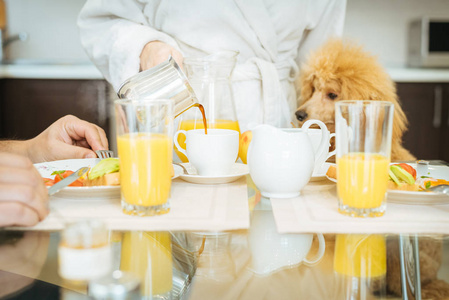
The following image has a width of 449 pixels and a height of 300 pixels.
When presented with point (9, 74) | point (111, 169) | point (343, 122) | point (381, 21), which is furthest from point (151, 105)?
point (381, 21)

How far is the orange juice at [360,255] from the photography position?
57 cm

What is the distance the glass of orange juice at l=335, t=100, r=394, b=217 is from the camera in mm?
763

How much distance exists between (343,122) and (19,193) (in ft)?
1.58

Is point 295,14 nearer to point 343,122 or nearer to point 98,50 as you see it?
point 98,50

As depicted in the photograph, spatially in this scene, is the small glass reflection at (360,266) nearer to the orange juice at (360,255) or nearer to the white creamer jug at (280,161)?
the orange juice at (360,255)

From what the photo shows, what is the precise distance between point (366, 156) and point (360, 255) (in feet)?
0.66

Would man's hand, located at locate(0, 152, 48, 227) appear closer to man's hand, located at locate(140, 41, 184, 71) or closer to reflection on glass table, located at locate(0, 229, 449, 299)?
reflection on glass table, located at locate(0, 229, 449, 299)

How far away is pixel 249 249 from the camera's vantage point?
0.64 m

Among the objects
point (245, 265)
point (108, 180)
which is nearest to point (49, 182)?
point (108, 180)

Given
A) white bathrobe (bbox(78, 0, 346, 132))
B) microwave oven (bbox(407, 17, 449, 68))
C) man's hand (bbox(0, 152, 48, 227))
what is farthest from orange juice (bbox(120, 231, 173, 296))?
microwave oven (bbox(407, 17, 449, 68))

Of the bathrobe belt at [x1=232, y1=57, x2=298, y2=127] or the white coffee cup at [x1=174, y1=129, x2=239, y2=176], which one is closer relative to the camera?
the white coffee cup at [x1=174, y1=129, x2=239, y2=176]

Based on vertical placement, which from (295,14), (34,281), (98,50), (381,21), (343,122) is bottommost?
(34,281)

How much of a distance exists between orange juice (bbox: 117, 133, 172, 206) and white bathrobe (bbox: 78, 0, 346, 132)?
0.80m

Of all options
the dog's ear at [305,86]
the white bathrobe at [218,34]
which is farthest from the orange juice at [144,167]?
the dog's ear at [305,86]
